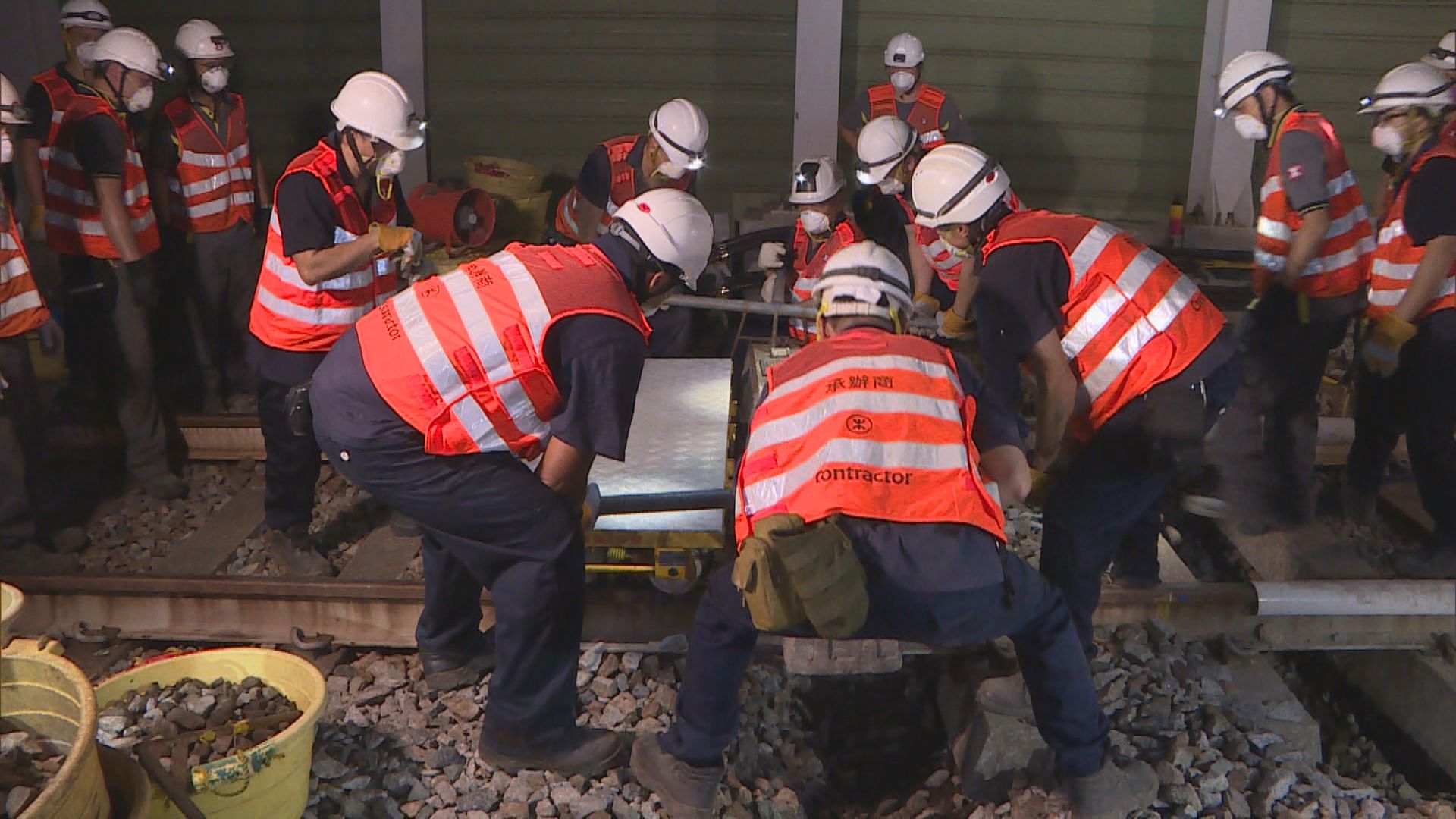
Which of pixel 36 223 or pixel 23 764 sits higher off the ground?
pixel 36 223

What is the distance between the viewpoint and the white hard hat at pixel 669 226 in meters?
3.27

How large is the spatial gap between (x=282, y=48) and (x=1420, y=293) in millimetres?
8033

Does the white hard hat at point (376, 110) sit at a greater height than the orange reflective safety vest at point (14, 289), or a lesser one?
greater

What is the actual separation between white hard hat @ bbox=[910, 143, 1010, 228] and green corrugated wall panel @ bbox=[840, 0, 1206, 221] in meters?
5.91

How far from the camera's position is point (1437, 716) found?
4.28m

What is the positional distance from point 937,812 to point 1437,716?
2.01 metres

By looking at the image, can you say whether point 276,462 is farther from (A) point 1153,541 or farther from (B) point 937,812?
(A) point 1153,541

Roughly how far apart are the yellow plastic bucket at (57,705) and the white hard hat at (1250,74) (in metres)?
4.60

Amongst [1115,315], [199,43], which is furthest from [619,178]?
[1115,315]

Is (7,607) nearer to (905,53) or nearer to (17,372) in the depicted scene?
(17,372)

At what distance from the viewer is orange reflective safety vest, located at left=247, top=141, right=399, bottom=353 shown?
448cm

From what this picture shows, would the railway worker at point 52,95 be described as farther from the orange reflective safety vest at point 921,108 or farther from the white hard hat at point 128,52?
the orange reflective safety vest at point 921,108

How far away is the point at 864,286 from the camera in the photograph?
127 inches

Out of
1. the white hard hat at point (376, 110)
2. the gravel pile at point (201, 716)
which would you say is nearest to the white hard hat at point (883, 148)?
the white hard hat at point (376, 110)
